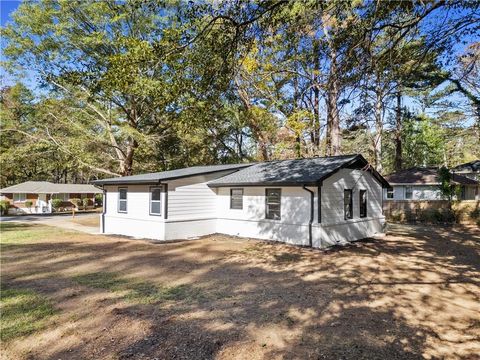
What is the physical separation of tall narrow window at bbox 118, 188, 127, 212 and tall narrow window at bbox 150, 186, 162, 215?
2.30 meters

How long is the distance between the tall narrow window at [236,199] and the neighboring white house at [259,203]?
0.16 feet

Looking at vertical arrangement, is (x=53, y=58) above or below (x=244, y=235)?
above

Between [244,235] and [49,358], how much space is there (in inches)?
427

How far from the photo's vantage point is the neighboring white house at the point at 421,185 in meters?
26.1

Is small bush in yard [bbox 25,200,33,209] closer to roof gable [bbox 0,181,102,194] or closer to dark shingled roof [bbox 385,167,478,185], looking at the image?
roof gable [bbox 0,181,102,194]

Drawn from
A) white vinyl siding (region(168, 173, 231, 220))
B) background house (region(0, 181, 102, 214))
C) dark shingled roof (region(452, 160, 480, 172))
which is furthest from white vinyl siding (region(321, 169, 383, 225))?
background house (region(0, 181, 102, 214))

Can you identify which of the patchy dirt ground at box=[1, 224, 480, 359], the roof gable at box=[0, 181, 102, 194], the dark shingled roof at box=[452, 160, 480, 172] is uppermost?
the dark shingled roof at box=[452, 160, 480, 172]

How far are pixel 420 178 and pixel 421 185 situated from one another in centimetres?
65

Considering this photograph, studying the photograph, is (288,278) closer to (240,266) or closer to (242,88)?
(240,266)

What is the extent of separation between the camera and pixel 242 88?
21.7 m

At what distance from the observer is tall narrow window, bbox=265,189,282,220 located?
13.5 m

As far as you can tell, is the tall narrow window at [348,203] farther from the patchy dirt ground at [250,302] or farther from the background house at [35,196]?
the background house at [35,196]

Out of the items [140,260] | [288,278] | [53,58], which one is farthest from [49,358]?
[53,58]

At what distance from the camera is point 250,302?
Answer: 6.12 m
